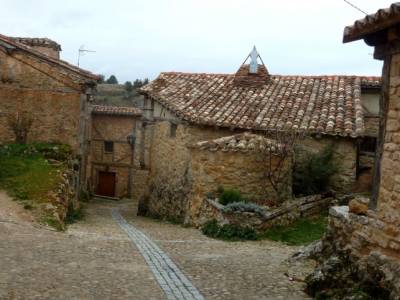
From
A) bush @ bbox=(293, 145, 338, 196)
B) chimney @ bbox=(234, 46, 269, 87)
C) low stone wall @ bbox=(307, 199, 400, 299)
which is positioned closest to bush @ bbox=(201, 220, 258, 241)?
bush @ bbox=(293, 145, 338, 196)

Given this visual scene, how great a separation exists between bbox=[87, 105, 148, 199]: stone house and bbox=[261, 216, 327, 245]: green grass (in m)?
19.1

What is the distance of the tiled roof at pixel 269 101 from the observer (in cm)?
1547

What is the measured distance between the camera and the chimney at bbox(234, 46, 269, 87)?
19275 millimetres

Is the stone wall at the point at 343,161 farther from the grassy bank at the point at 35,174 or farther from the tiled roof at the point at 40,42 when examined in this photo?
the tiled roof at the point at 40,42

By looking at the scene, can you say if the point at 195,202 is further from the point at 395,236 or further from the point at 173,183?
the point at 395,236

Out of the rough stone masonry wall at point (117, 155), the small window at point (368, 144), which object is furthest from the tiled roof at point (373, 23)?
the rough stone masonry wall at point (117, 155)

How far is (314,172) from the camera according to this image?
14.2m

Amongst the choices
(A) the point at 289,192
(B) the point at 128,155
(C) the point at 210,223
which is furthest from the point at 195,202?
(B) the point at 128,155

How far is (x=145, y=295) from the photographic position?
6145 millimetres

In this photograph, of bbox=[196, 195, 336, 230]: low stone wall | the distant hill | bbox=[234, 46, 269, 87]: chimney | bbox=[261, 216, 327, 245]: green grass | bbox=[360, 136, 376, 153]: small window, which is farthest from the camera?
the distant hill

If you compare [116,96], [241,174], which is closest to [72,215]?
[241,174]

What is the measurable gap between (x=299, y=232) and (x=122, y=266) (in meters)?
5.31

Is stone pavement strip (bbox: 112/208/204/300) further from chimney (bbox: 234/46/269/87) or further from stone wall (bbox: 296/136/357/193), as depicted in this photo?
chimney (bbox: 234/46/269/87)

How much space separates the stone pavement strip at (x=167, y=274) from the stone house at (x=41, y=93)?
7538mm
